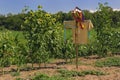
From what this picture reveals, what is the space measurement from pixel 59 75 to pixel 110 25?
6520 millimetres

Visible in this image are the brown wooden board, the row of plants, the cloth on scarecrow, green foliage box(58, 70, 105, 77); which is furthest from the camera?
the brown wooden board

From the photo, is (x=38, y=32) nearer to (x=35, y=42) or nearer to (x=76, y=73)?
(x=35, y=42)

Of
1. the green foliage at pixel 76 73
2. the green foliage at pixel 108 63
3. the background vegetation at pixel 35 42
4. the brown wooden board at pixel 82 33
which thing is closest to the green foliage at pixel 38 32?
the background vegetation at pixel 35 42

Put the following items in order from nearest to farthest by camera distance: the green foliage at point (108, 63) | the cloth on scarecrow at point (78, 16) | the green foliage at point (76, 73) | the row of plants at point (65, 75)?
the row of plants at point (65, 75) < the green foliage at point (76, 73) < the cloth on scarecrow at point (78, 16) < the green foliage at point (108, 63)

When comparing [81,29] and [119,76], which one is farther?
[81,29]

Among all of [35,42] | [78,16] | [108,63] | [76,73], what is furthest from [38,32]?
[108,63]

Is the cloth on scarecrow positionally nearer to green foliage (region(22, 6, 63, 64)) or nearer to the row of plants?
green foliage (region(22, 6, 63, 64))

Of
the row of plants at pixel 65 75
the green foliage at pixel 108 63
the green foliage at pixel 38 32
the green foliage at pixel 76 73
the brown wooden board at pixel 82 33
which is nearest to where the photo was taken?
the row of plants at pixel 65 75

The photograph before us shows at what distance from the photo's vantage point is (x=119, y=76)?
10.3 m

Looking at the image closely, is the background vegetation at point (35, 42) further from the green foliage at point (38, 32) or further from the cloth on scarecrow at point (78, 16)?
the cloth on scarecrow at point (78, 16)

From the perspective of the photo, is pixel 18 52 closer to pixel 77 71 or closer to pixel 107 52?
pixel 77 71

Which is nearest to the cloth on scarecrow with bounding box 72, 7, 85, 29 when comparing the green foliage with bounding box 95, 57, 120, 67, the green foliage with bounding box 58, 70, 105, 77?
the green foliage with bounding box 58, 70, 105, 77

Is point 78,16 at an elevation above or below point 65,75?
above

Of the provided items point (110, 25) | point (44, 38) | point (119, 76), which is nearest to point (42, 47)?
point (44, 38)
